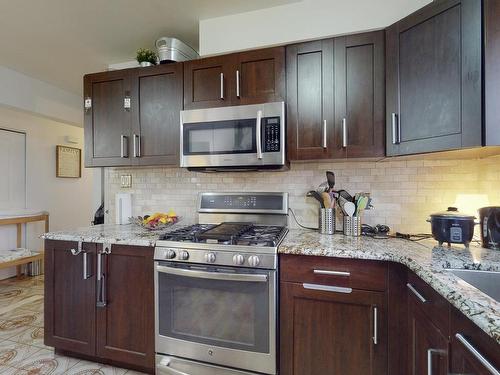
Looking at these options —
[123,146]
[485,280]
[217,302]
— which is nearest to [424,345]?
[485,280]

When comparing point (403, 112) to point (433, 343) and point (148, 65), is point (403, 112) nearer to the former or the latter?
point (433, 343)

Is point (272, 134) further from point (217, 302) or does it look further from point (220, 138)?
point (217, 302)

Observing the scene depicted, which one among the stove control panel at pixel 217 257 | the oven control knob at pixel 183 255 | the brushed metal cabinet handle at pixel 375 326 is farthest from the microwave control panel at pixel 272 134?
the brushed metal cabinet handle at pixel 375 326

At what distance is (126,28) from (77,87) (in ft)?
6.19

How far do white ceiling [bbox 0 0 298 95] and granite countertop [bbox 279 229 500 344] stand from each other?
5.49 feet

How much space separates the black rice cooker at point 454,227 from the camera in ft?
4.55

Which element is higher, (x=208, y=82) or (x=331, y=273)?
(x=208, y=82)

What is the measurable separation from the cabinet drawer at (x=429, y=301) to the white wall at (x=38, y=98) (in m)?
3.95

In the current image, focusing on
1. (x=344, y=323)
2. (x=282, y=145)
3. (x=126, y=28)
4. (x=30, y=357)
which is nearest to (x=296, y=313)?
(x=344, y=323)

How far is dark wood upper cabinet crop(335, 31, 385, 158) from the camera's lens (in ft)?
5.49

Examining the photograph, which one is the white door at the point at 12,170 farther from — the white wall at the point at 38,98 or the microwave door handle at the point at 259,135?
the microwave door handle at the point at 259,135

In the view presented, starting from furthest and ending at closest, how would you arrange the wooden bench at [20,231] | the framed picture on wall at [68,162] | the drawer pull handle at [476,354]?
the framed picture on wall at [68,162] → the wooden bench at [20,231] → the drawer pull handle at [476,354]

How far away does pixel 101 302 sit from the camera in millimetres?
1810

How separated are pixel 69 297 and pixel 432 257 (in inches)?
88.4
